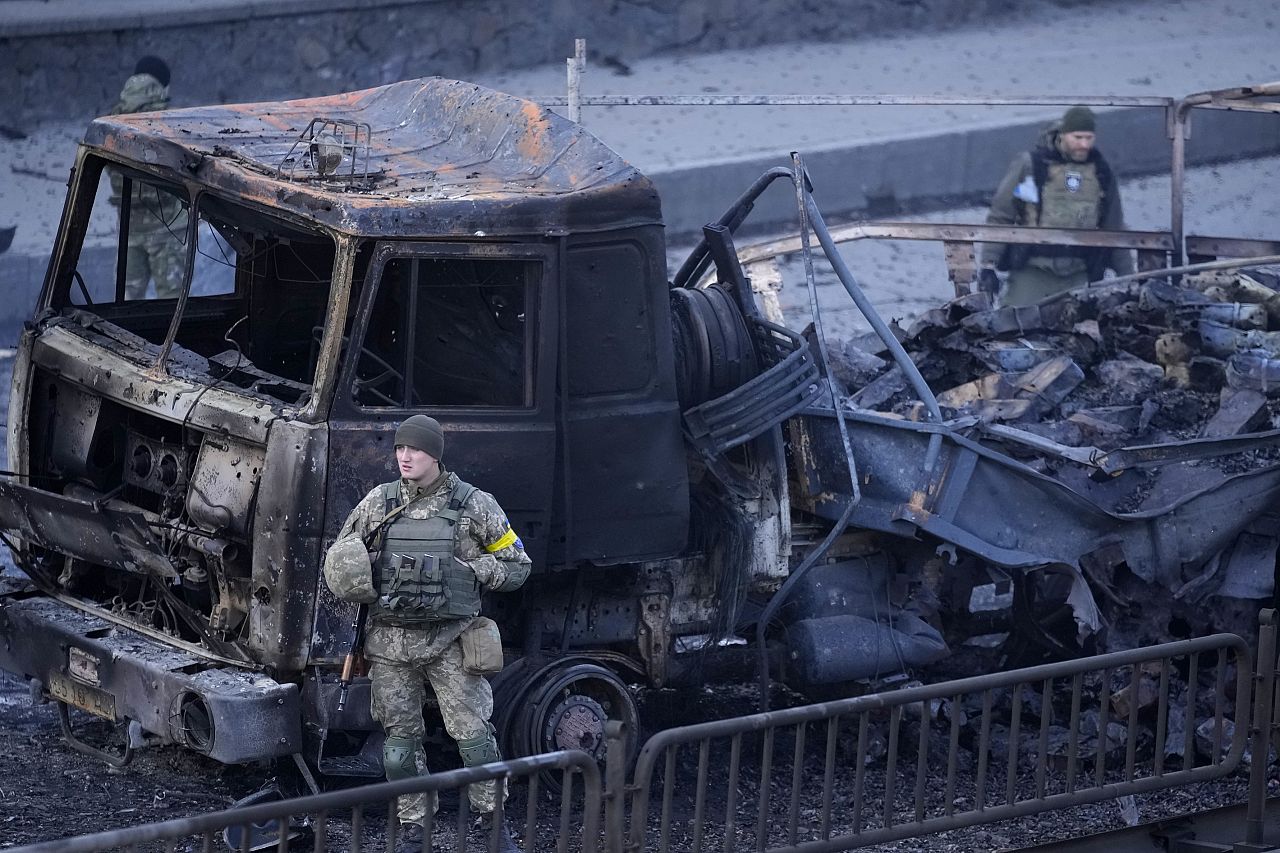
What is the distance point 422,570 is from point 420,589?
0.06 metres

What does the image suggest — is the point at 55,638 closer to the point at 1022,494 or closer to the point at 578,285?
the point at 578,285

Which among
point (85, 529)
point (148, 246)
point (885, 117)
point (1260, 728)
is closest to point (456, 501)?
point (85, 529)

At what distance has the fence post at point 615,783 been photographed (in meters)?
4.72

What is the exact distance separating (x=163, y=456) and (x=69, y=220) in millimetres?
1170

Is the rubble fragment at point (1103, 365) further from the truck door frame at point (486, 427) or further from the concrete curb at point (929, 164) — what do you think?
the concrete curb at point (929, 164)

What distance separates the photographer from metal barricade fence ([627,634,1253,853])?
5422mm

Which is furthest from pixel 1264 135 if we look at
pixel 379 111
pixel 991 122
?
pixel 379 111

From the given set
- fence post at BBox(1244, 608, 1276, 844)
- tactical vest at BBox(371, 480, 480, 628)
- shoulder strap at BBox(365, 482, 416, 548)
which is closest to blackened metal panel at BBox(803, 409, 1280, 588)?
fence post at BBox(1244, 608, 1276, 844)

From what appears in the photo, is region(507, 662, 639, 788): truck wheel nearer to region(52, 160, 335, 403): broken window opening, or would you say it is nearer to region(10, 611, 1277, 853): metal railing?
region(10, 611, 1277, 853): metal railing

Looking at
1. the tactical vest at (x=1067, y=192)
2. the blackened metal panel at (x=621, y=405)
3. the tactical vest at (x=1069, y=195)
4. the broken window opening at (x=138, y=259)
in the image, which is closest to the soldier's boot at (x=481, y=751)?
the blackened metal panel at (x=621, y=405)

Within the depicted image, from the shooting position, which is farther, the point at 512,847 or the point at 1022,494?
the point at 1022,494

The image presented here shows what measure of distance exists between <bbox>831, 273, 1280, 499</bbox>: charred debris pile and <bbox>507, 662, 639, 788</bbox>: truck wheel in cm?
206

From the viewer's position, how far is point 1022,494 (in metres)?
7.48

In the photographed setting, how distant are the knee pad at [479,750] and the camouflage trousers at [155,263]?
196 inches
